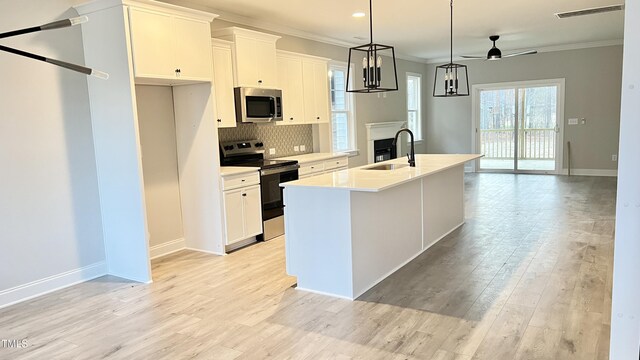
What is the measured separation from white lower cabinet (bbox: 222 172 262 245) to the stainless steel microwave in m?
0.67

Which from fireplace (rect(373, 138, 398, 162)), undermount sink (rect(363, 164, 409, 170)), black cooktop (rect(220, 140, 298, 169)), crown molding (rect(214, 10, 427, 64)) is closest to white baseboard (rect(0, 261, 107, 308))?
black cooktop (rect(220, 140, 298, 169))

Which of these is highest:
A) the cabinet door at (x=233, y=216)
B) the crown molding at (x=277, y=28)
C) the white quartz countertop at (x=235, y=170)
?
the crown molding at (x=277, y=28)

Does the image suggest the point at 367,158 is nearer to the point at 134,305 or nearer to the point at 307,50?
the point at 307,50

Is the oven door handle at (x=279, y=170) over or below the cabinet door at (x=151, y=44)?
below

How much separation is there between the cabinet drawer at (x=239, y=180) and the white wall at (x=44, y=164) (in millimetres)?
1211

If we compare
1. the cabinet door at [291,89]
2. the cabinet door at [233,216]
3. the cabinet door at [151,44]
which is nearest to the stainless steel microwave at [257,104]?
the cabinet door at [291,89]

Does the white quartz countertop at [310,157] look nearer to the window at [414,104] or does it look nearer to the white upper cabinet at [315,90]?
the white upper cabinet at [315,90]

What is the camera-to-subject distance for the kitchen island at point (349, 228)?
346 cm

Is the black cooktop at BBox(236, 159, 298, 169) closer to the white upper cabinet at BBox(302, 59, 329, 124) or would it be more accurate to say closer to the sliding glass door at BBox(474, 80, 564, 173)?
the white upper cabinet at BBox(302, 59, 329, 124)

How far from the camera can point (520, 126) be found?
9969mm

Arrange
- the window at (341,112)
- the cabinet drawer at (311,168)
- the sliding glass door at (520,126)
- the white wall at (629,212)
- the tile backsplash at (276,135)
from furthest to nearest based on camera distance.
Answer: the sliding glass door at (520,126), the window at (341,112), the cabinet drawer at (311,168), the tile backsplash at (276,135), the white wall at (629,212)

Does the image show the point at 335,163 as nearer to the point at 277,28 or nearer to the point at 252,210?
the point at 252,210

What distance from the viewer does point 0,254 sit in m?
3.55

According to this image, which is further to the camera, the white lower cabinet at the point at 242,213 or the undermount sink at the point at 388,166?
the undermount sink at the point at 388,166
